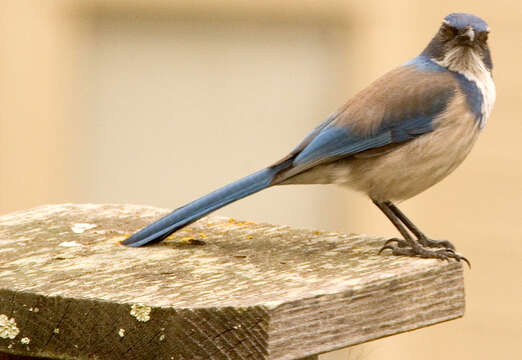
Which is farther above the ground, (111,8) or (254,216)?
(111,8)

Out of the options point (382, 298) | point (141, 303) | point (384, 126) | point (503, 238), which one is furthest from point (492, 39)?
point (141, 303)

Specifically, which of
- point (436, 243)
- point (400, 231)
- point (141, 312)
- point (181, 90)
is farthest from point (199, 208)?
point (181, 90)

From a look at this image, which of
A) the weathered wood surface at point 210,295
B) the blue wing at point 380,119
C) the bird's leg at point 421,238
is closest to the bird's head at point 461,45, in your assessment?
the blue wing at point 380,119

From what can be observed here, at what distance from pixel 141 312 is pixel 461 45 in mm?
2501

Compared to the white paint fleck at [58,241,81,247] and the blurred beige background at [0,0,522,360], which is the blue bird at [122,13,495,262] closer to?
the white paint fleck at [58,241,81,247]

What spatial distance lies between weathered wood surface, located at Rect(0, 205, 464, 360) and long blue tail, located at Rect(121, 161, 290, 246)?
2.4 inches

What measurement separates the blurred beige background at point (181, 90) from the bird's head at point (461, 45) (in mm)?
2705

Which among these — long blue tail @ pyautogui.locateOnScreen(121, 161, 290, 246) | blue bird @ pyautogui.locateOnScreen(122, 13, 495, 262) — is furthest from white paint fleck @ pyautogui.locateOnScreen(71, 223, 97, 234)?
blue bird @ pyautogui.locateOnScreen(122, 13, 495, 262)

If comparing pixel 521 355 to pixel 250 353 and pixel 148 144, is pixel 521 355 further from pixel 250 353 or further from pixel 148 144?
pixel 250 353

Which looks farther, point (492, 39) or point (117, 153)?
point (117, 153)

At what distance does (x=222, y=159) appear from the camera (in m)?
8.72

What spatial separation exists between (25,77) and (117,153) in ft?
2.74

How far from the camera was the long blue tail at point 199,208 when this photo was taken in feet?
15.0

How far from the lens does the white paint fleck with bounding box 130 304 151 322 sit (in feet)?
11.5
